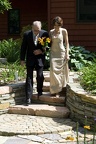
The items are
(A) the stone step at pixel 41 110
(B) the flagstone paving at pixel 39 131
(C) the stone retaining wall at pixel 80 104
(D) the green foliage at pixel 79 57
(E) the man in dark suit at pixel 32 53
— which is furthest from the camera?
(D) the green foliage at pixel 79 57

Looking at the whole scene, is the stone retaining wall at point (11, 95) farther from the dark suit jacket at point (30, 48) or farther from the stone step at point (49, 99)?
the dark suit jacket at point (30, 48)

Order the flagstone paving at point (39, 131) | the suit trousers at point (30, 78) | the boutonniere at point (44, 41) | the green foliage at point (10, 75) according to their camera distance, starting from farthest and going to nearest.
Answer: the green foliage at point (10, 75)
the suit trousers at point (30, 78)
the boutonniere at point (44, 41)
the flagstone paving at point (39, 131)

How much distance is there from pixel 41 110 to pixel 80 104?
890 mm

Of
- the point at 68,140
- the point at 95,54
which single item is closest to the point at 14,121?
the point at 68,140

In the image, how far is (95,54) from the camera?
34.8 ft

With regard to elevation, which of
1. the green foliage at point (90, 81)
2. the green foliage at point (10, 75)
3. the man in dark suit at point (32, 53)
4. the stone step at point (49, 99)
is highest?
the man in dark suit at point (32, 53)

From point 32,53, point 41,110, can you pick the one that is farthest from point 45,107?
point 32,53

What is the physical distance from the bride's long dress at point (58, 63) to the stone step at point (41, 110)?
48cm

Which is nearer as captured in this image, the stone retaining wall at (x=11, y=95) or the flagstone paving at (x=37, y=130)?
the flagstone paving at (x=37, y=130)

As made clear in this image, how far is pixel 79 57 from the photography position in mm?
9891

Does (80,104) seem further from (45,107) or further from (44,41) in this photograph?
(44,41)

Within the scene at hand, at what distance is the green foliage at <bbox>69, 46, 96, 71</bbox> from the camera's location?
9602 mm

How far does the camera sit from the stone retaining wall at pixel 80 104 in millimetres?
5780

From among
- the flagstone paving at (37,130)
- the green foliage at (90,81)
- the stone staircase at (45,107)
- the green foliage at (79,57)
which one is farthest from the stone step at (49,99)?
the green foliage at (79,57)
